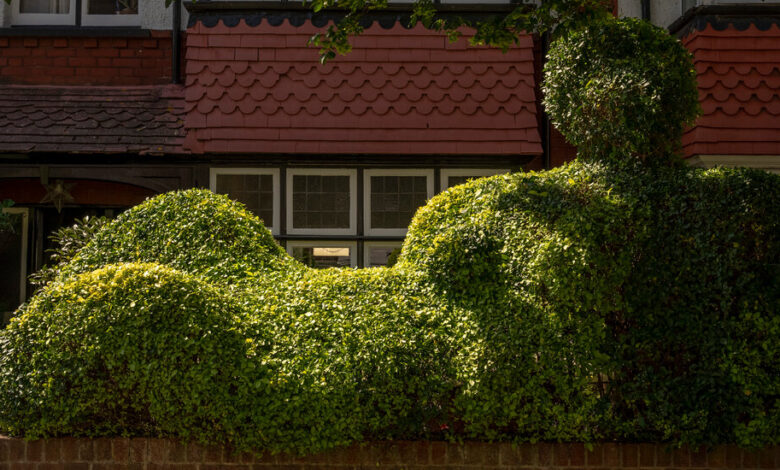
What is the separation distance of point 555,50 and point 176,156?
497cm

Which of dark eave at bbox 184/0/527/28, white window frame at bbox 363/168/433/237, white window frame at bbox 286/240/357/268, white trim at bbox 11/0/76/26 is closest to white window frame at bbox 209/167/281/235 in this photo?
white window frame at bbox 286/240/357/268

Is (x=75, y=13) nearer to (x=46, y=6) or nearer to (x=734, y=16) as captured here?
(x=46, y=6)

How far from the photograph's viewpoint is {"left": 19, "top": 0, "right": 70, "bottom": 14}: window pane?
9.17 m

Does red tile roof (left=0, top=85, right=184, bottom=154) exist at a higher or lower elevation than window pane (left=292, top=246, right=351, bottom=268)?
higher

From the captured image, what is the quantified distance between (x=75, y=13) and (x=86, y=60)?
2.13ft

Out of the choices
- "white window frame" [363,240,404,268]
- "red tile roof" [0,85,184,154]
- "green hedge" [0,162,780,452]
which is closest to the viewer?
"green hedge" [0,162,780,452]

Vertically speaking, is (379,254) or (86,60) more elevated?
(86,60)

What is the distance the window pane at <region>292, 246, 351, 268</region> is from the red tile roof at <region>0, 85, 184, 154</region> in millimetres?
1818

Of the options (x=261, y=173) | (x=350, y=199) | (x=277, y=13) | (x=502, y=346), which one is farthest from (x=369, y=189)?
(x=502, y=346)

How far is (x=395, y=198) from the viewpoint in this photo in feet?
28.6

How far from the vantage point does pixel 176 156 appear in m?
8.48

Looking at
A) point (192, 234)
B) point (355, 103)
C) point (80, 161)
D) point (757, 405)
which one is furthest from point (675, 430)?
point (80, 161)

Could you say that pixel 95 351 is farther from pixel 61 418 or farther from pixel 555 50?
pixel 555 50

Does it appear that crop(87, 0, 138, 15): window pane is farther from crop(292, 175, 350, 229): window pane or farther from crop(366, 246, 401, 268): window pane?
crop(366, 246, 401, 268): window pane
